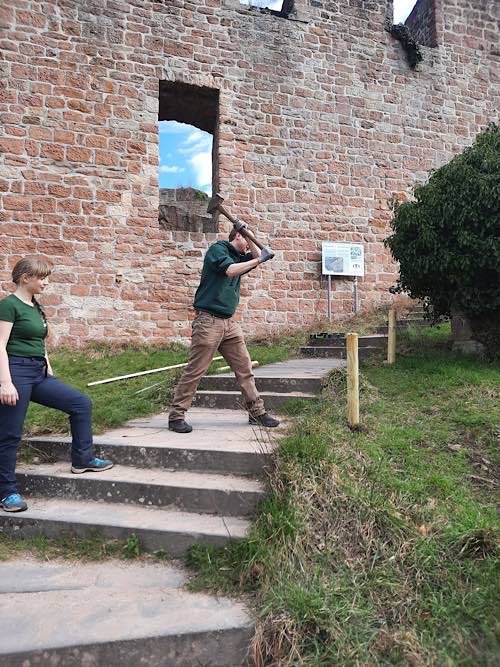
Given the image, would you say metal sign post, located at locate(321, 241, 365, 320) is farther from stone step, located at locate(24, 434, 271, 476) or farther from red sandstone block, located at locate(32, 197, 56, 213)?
stone step, located at locate(24, 434, 271, 476)

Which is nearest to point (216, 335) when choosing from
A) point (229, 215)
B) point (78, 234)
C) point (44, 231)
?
point (229, 215)

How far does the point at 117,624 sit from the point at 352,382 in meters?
2.38

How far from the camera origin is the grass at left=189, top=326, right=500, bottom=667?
2143 mm

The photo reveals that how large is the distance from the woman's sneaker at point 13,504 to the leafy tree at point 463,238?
16.5ft

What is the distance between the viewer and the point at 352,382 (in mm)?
3932

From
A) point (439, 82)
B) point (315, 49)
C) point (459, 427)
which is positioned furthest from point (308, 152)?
point (459, 427)

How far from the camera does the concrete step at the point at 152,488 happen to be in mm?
3100

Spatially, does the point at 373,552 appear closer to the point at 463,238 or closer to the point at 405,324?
the point at 463,238

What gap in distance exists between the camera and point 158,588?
2500 mm

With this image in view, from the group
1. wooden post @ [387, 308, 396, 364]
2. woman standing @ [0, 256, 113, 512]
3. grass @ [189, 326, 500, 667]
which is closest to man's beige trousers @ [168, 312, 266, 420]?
grass @ [189, 326, 500, 667]

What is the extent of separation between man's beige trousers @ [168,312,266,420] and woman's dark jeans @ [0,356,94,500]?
882mm

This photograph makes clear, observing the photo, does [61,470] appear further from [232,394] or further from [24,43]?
[24,43]

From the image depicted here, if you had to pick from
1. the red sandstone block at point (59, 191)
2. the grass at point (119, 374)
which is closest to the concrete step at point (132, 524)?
the grass at point (119, 374)

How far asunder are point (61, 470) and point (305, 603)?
2.10 metres
